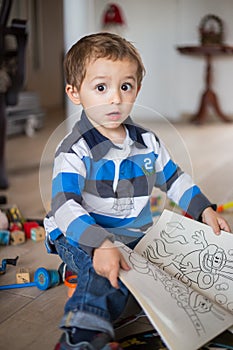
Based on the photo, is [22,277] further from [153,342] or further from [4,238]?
[153,342]

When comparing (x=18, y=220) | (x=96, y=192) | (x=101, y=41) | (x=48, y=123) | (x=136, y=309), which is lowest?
(x=48, y=123)

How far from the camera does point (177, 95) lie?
4.32 m

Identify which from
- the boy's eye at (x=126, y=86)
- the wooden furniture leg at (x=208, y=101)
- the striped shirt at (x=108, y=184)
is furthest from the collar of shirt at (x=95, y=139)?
the wooden furniture leg at (x=208, y=101)

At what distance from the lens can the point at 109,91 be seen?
41.1 inches

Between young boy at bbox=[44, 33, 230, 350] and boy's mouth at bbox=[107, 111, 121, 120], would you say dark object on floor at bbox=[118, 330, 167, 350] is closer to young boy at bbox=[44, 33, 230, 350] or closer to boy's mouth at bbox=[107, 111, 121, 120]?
young boy at bbox=[44, 33, 230, 350]

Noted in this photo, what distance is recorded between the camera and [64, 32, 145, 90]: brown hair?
3.42ft

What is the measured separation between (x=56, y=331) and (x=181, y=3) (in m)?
3.55

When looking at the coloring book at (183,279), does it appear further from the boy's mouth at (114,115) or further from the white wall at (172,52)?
the white wall at (172,52)

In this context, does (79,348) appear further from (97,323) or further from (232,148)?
(232,148)

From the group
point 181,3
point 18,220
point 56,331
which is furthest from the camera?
point 181,3

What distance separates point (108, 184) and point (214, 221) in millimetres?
245

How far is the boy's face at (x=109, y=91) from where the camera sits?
1038 millimetres

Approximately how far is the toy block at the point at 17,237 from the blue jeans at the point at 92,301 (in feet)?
1.66

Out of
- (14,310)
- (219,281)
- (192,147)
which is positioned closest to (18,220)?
(14,310)
